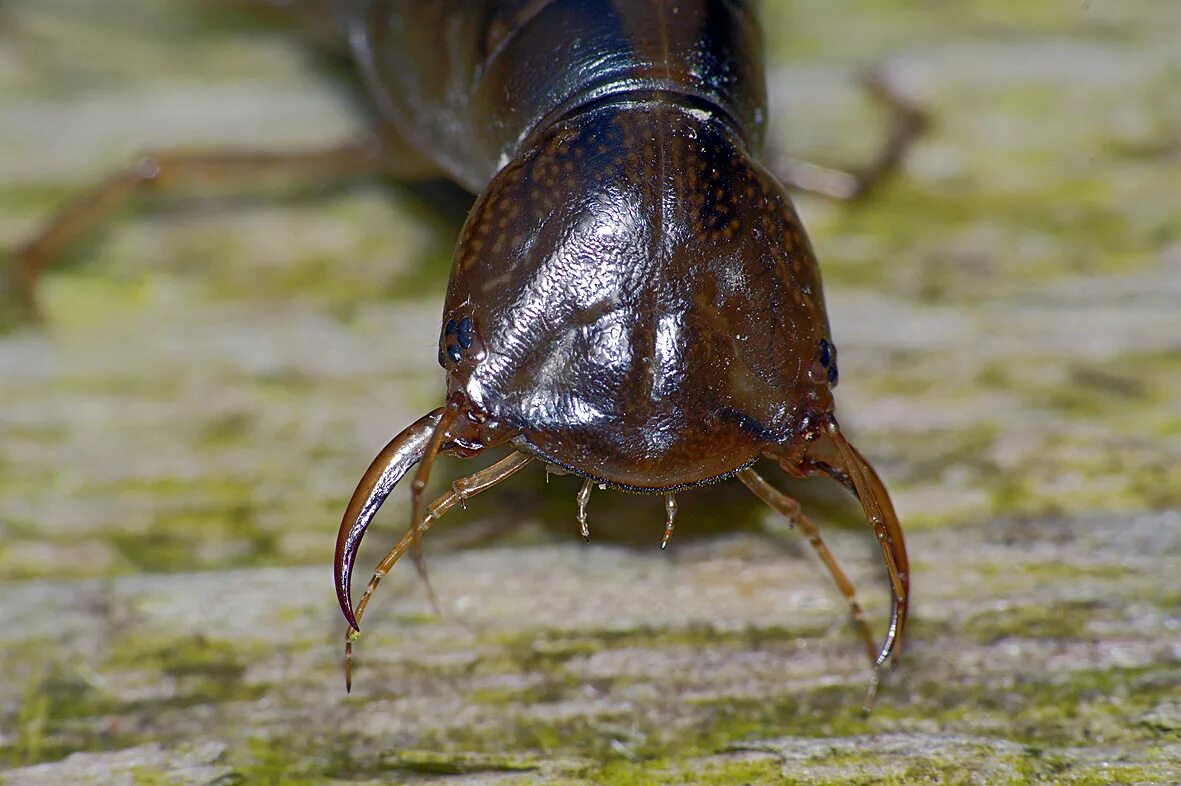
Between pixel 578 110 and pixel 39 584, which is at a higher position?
pixel 578 110

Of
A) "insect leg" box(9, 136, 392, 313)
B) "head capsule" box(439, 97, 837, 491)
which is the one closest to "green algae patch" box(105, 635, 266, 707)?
"head capsule" box(439, 97, 837, 491)

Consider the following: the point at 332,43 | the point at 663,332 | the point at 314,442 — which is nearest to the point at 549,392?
the point at 663,332

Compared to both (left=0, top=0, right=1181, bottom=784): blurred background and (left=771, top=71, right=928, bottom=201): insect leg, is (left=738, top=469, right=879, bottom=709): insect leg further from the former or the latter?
(left=771, top=71, right=928, bottom=201): insect leg

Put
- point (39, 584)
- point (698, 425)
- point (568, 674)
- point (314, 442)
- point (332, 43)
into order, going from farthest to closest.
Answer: point (332, 43) < point (314, 442) < point (39, 584) < point (568, 674) < point (698, 425)

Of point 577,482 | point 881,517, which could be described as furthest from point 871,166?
point 881,517

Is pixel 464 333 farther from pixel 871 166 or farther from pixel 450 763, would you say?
pixel 871 166

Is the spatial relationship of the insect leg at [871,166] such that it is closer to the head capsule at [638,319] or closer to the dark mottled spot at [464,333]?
the head capsule at [638,319]

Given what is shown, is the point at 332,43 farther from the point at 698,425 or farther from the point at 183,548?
the point at 698,425
